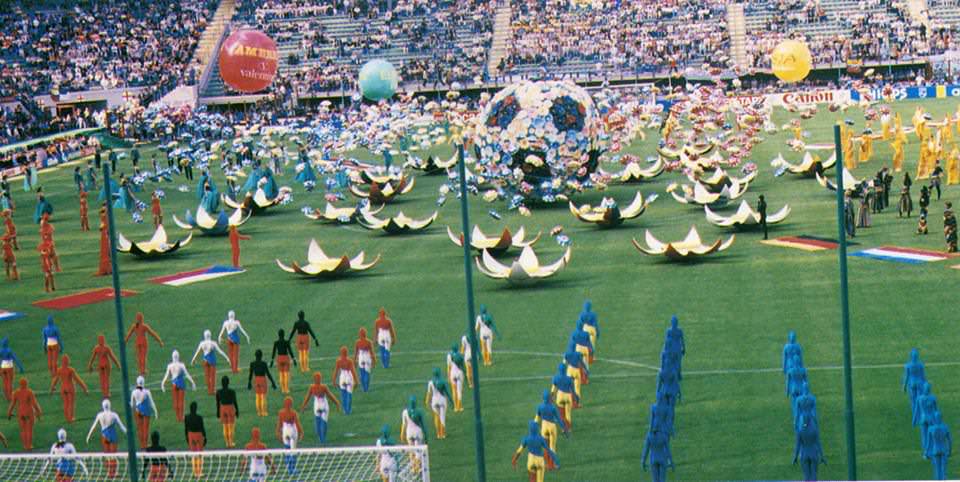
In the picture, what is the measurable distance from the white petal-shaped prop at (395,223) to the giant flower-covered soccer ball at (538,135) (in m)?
2.13

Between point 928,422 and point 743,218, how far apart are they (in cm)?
1761

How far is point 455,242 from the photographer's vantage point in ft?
121

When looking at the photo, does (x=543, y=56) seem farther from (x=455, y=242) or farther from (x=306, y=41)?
(x=455, y=242)

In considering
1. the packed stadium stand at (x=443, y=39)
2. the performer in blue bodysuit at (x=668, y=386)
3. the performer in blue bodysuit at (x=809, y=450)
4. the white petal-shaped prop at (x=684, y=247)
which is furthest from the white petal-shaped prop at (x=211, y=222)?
the packed stadium stand at (x=443, y=39)

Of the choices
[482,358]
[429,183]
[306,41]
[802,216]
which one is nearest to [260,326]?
[482,358]

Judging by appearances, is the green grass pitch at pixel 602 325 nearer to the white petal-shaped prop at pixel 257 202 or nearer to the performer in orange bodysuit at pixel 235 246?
the performer in orange bodysuit at pixel 235 246

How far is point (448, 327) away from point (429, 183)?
21935 mm

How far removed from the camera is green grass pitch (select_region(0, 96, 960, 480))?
66.8ft

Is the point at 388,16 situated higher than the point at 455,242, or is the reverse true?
the point at 388,16

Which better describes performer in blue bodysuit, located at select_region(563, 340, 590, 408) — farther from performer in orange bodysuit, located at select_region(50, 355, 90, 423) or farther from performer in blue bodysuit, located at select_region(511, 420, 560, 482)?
performer in orange bodysuit, located at select_region(50, 355, 90, 423)

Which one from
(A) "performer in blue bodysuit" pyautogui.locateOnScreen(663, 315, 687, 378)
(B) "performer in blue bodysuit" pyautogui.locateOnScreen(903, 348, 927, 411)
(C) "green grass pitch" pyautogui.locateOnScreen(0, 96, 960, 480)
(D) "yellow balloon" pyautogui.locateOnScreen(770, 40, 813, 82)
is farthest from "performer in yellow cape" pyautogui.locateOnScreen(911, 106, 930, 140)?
(B) "performer in blue bodysuit" pyautogui.locateOnScreen(903, 348, 927, 411)

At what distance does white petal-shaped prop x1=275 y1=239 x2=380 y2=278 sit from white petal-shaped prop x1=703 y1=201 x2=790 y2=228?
26.6 feet

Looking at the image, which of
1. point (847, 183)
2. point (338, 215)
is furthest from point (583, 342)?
point (338, 215)

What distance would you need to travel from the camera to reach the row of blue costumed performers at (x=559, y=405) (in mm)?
18422
